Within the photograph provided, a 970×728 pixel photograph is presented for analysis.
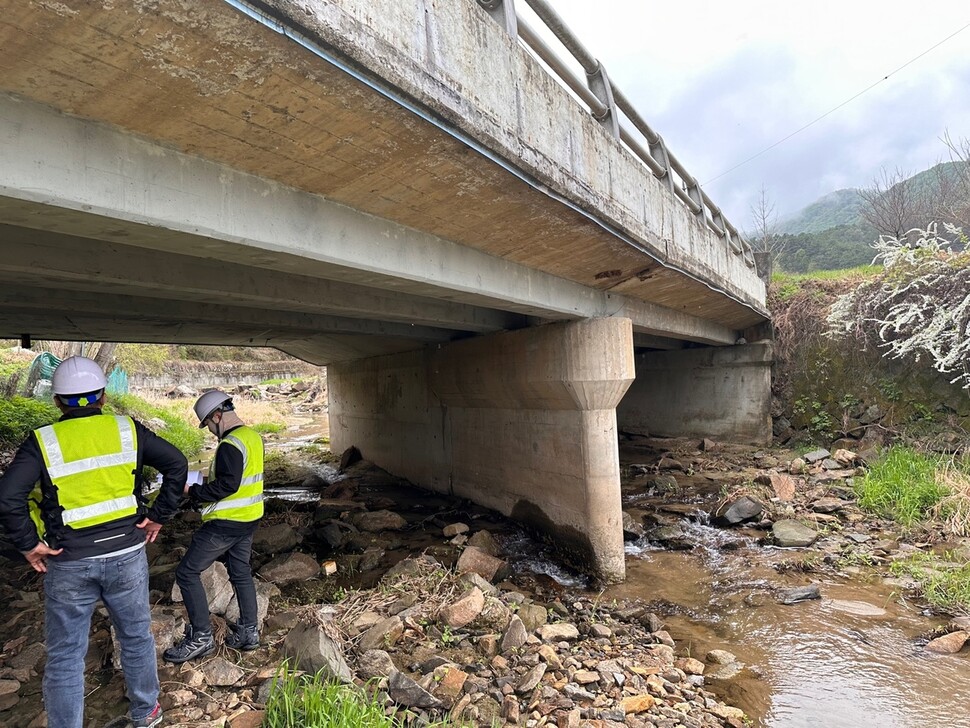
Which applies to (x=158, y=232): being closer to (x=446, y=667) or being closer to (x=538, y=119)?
(x=538, y=119)

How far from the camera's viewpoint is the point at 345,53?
2322 mm

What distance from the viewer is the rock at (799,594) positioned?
5816mm

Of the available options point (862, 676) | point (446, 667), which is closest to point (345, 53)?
Answer: point (446, 667)

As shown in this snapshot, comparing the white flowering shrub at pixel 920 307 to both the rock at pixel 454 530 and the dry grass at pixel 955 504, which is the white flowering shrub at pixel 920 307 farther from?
the rock at pixel 454 530

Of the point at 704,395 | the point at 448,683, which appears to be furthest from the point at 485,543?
the point at 704,395

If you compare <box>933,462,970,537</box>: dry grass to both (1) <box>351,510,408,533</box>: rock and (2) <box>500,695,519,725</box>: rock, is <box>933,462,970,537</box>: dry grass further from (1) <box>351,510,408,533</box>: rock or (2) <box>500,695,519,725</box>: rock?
(1) <box>351,510,408,533</box>: rock

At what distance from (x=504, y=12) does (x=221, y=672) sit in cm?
498

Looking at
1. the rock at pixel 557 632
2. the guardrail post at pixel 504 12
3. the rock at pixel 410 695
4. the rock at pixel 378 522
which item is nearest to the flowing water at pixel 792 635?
the rock at pixel 557 632

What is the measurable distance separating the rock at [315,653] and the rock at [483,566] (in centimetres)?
264

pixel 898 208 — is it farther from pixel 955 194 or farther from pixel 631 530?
pixel 631 530

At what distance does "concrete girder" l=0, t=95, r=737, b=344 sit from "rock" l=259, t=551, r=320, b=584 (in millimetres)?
3618

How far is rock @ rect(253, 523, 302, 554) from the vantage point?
22.8ft

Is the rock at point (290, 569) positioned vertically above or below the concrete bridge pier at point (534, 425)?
below

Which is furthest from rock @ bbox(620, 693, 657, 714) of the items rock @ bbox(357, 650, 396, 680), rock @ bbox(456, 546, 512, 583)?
rock @ bbox(456, 546, 512, 583)
